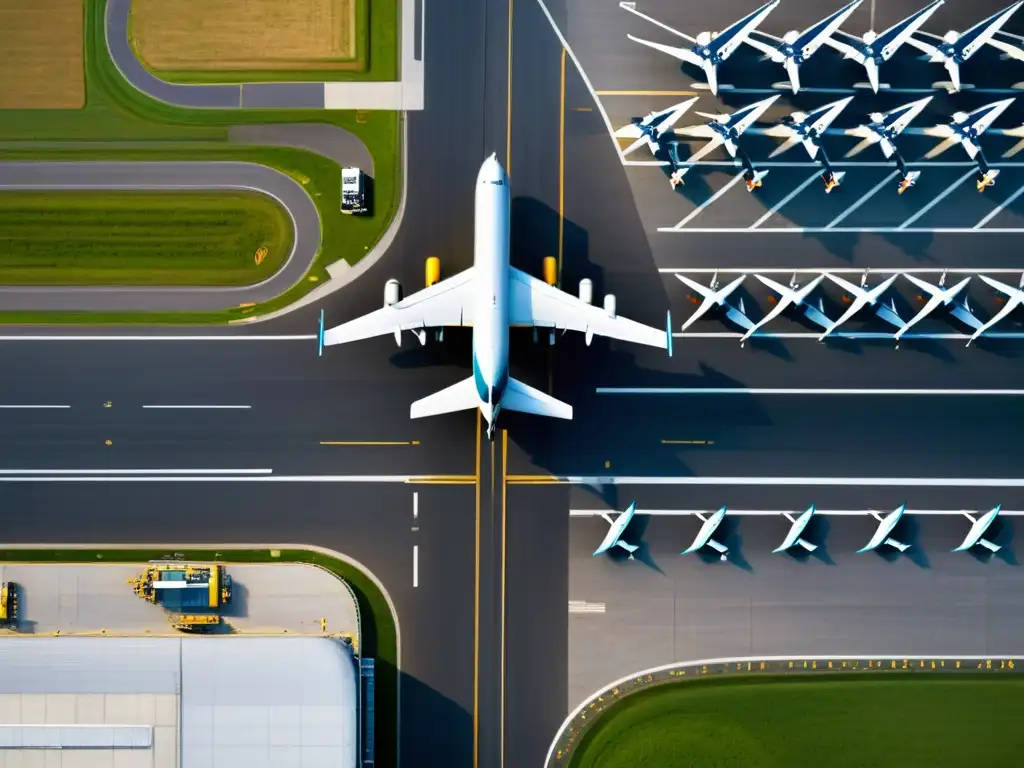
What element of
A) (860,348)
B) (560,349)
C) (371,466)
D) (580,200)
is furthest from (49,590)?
(860,348)

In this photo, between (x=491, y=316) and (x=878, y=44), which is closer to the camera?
(x=491, y=316)

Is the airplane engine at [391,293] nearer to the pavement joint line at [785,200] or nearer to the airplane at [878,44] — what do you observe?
the pavement joint line at [785,200]

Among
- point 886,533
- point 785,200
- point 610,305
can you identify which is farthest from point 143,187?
point 886,533

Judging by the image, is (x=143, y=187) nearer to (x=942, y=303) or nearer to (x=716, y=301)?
(x=716, y=301)

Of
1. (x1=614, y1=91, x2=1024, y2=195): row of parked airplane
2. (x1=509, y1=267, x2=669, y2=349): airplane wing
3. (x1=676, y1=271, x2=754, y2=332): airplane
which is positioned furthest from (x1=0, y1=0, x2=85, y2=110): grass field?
(x1=676, y1=271, x2=754, y2=332): airplane

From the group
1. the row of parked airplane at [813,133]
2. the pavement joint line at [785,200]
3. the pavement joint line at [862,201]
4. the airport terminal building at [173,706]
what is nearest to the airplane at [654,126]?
the row of parked airplane at [813,133]

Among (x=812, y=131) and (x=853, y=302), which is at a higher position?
(x=812, y=131)

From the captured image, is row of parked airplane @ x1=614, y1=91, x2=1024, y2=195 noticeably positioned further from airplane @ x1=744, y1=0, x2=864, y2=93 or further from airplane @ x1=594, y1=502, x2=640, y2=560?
airplane @ x1=594, y1=502, x2=640, y2=560
